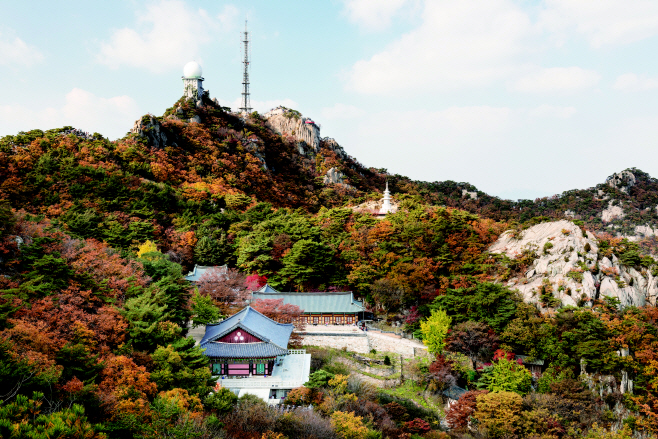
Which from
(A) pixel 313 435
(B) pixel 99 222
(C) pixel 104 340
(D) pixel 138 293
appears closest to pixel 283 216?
(B) pixel 99 222

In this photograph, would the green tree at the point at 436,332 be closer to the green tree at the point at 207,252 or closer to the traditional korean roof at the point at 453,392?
the traditional korean roof at the point at 453,392

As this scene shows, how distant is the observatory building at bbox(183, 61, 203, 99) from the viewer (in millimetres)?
64562

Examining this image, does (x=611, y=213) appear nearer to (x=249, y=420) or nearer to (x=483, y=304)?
(x=483, y=304)

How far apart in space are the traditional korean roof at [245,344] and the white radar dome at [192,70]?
170ft

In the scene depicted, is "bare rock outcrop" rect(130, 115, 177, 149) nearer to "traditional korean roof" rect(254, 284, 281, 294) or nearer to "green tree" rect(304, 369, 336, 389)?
"traditional korean roof" rect(254, 284, 281, 294)

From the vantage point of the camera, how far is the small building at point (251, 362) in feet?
67.6

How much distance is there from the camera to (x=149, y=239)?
37.4m

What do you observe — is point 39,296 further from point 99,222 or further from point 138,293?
point 99,222

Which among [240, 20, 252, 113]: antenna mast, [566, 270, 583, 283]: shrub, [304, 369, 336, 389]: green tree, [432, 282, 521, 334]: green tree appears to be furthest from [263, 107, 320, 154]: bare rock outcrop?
[304, 369, 336, 389]: green tree

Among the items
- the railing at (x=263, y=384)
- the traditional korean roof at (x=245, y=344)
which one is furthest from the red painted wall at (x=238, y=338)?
the railing at (x=263, y=384)

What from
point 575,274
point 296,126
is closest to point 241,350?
point 575,274

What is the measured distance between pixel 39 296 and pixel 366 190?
61.3 m

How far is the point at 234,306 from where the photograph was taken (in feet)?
95.5

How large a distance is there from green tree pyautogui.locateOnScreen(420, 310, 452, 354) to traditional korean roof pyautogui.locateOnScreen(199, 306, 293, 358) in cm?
935
